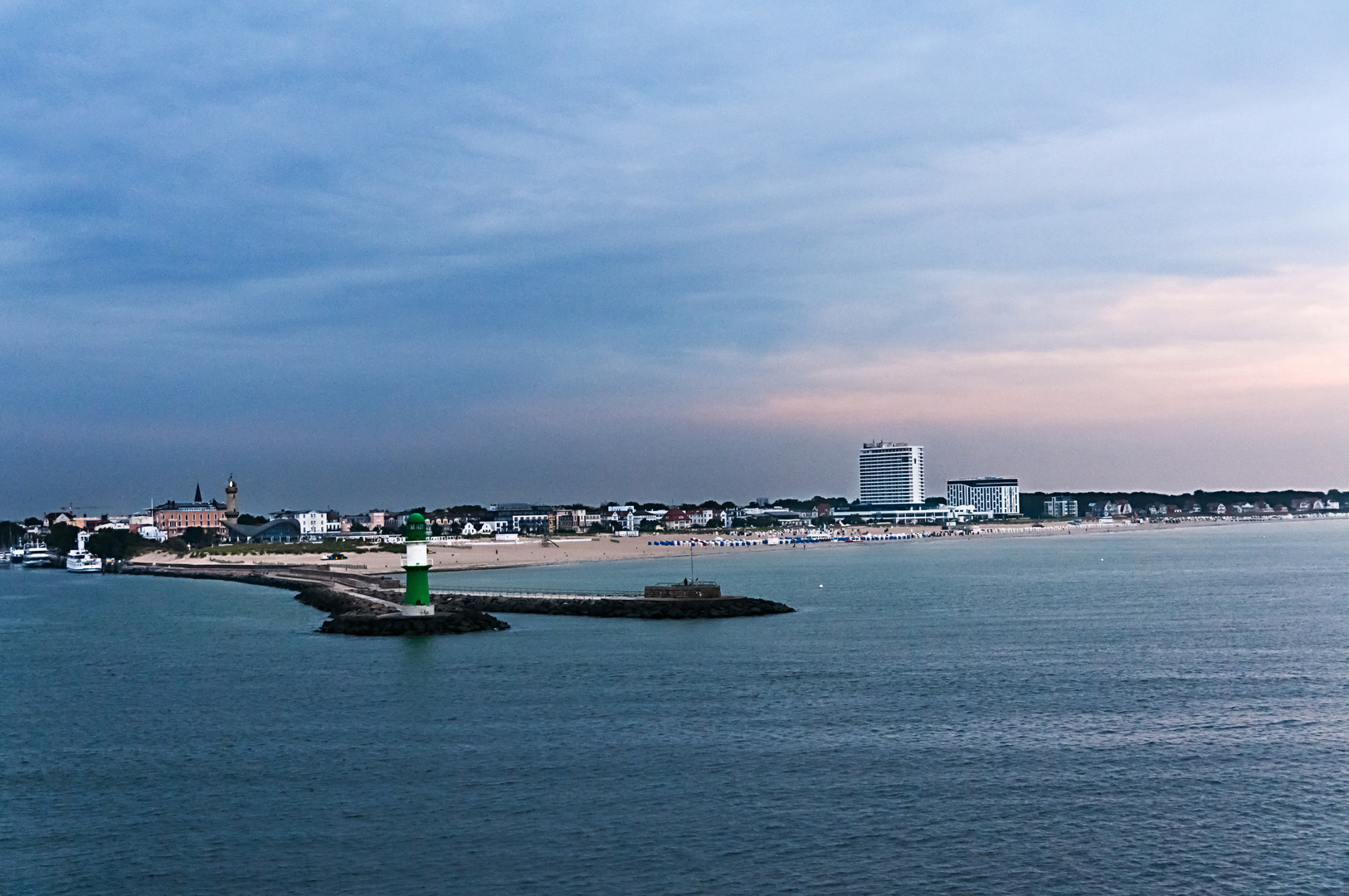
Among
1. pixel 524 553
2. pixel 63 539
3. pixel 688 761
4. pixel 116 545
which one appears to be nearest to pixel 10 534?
pixel 63 539

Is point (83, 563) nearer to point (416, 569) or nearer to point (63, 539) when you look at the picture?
point (63, 539)

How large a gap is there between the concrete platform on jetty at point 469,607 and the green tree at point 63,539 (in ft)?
311

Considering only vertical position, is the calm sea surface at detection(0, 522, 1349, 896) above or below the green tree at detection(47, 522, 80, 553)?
below

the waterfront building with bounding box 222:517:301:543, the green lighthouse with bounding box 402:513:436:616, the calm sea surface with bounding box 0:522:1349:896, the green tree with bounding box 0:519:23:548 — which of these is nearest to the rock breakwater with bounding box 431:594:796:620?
the green lighthouse with bounding box 402:513:436:616

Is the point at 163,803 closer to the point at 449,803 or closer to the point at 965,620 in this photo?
the point at 449,803

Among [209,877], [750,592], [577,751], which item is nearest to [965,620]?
[750,592]

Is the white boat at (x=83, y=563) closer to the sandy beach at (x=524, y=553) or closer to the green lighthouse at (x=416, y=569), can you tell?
the sandy beach at (x=524, y=553)

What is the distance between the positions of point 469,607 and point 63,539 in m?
125

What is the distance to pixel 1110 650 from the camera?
42.3 meters

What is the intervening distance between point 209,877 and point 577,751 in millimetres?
9215

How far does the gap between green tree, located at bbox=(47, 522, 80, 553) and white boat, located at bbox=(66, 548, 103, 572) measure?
30776 millimetres

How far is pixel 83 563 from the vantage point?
125m

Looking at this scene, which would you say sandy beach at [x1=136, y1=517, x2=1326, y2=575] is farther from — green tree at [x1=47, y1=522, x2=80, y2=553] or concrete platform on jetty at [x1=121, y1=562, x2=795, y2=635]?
concrete platform on jetty at [x1=121, y1=562, x2=795, y2=635]

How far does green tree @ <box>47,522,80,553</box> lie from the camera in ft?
516
